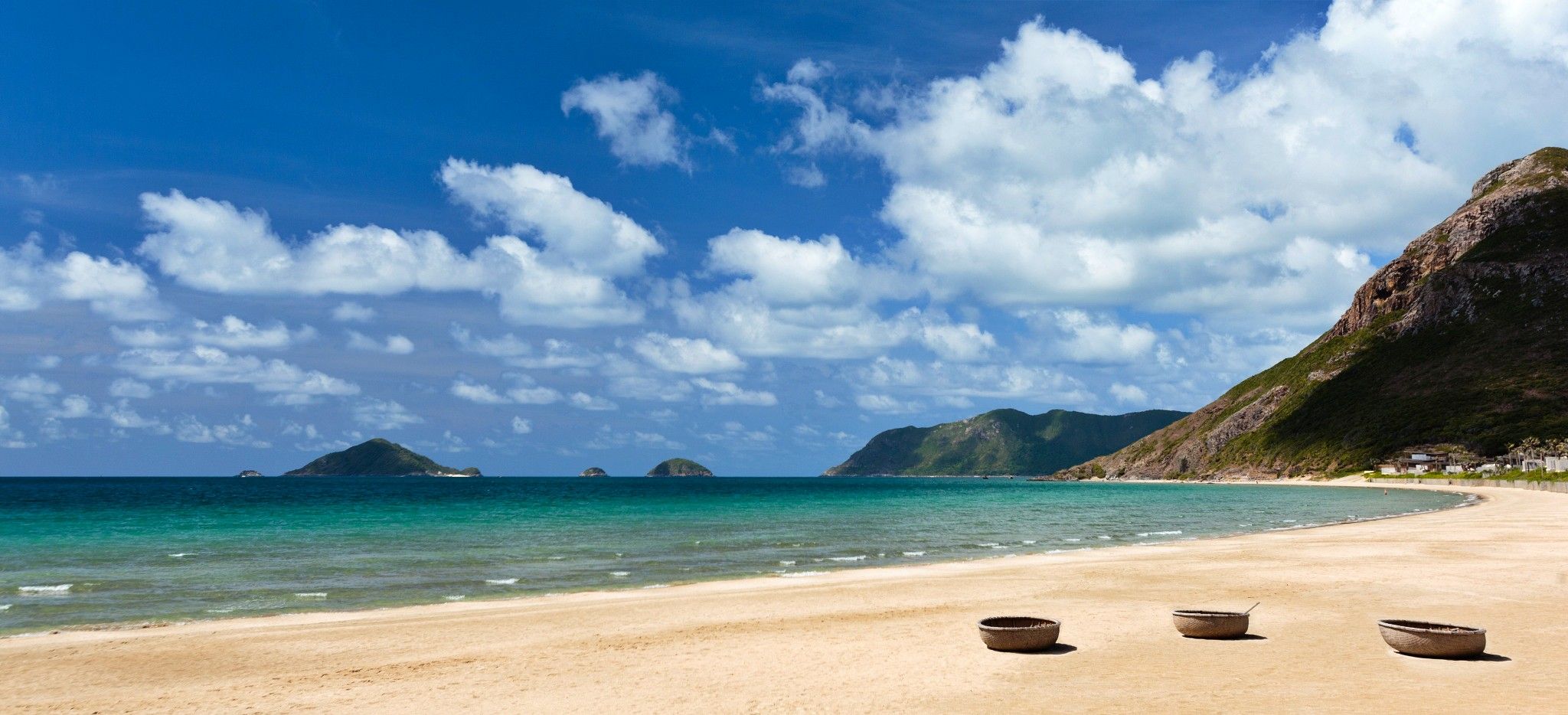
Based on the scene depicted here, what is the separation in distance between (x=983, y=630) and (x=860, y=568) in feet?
63.3

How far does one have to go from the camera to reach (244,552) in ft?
141

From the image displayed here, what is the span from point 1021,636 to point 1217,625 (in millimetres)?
4059

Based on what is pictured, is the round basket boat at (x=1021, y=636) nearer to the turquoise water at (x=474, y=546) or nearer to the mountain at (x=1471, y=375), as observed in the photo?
the turquoise water at (x=474, y=546)

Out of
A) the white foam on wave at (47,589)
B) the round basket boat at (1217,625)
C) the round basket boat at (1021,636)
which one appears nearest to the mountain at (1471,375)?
the round basket boat at (1217,625)

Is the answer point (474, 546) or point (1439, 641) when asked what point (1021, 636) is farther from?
point (474, 546)

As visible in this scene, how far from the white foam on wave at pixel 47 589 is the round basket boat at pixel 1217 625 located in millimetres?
33852

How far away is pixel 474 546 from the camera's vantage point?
46.4m

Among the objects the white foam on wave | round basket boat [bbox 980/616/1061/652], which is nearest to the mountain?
round basket boat [bbox 980/616/1061/652]

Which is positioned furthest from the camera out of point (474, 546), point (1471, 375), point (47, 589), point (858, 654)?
point (1471, 375)

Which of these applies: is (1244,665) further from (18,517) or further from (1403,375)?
(1403,375)

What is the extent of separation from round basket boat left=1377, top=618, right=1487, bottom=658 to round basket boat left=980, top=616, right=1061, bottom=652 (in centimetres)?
546

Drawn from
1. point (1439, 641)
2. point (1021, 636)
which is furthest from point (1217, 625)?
point (1021, 636)

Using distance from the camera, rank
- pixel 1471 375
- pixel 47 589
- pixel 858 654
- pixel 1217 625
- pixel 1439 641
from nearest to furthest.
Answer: pixel 1439 641
pixel 858 654
pixel 1217 625
pixel 47 589
pixel 1471 375

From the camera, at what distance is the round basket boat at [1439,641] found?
14.5 meters
